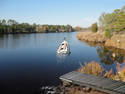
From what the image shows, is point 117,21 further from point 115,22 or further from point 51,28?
point 51,28

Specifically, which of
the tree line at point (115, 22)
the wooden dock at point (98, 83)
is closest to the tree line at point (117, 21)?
the tree line at point (115, 22)

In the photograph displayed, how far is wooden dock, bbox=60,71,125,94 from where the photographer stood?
244 inches

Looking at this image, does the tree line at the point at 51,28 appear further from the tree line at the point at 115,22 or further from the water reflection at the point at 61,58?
the water reflection at the point at 61,58

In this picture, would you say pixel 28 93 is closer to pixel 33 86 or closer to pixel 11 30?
pixel 33 86

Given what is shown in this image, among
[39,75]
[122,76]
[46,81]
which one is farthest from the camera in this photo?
[39,75]

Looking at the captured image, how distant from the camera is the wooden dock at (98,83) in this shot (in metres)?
6.19

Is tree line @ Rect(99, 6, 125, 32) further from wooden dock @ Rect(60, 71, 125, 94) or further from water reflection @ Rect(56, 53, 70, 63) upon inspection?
wooden dock @ Rect(60, 71, 125, 94)

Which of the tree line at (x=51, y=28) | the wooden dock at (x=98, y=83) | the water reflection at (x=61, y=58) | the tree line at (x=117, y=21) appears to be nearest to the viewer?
the wooden dock at (x=98, y=83)

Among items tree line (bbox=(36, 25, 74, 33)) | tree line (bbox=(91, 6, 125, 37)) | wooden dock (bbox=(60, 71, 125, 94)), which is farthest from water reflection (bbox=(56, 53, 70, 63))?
tree line (bbox=(36, 25, 74, 33))

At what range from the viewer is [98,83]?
22.5ft

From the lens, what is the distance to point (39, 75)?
10.6m

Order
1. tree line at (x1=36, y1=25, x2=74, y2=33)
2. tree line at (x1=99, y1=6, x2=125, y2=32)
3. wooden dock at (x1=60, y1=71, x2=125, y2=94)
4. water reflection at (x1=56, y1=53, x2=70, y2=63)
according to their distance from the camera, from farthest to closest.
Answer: tree line at (x1=36, y1=25, x2=74, y2=33) < tree line at (x1=99, y1=6, x2=125, y2=32) < water reflection at (x1=56, y1=53, x2=70, y2=63) < wooden dock at (x1=60, y1=71, x2=125, y2=94)

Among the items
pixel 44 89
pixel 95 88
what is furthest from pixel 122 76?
pixel 44 89

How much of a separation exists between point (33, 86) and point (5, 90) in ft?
6.16
